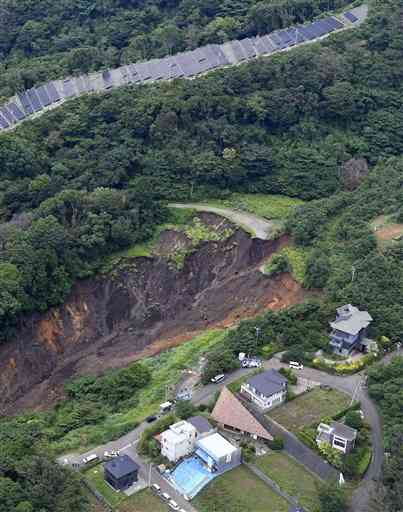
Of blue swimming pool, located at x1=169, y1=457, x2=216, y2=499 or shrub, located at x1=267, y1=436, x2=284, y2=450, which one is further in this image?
shrub, located at x1=267, y1=436, x2=284, y2=450

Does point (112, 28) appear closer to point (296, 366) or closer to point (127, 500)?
point (296, 366)

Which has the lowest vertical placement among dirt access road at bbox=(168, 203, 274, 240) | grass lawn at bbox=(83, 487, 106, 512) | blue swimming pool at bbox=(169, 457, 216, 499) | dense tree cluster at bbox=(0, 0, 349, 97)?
dirt access road at bbox=(168, 203, 274, 240)

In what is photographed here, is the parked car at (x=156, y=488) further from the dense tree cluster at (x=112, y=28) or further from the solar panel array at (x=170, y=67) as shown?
the dense tree cluster at (x=112, y=28)

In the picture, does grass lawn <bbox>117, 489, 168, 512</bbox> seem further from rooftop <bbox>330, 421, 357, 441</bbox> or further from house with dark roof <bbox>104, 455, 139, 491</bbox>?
rooftop <bbox>330, 421, 357, 441</bbox>

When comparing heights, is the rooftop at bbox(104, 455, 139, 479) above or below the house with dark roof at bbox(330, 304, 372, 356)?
above

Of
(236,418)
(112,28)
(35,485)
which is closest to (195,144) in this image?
(112,28)

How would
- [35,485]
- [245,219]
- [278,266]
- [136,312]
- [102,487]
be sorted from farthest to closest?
[245,219]
[136,312]
[278,266]
[102,487]
[35,485]

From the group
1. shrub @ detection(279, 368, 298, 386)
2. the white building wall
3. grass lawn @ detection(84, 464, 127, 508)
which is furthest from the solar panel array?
grass lawn @ detection(84, 464, 127, 508)
